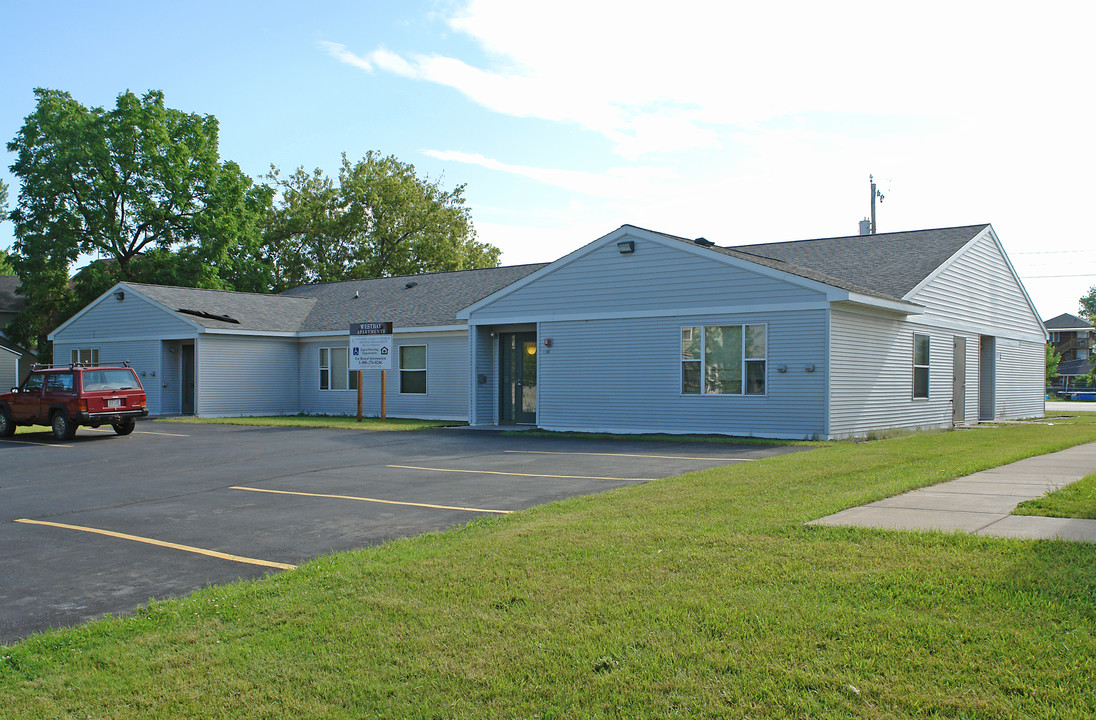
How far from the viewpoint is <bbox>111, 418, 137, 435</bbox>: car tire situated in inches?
→ 835

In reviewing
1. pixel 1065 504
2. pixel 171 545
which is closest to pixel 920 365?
pixel 1065 504

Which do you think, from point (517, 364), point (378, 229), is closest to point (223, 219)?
point (378, 229)

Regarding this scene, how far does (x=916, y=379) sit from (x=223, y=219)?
3272 centimetres

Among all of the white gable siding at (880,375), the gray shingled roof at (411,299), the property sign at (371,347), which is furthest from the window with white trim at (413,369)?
the white gable siding at (880,375)

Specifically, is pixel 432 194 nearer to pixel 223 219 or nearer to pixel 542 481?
pixel 223 219

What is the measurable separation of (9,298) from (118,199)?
1582 centimetres

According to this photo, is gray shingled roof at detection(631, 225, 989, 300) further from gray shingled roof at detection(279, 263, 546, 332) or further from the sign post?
the sign post

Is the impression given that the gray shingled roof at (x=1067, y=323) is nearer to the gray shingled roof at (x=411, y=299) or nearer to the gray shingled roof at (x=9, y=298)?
the gray shingled roof at (x=411, y=299)

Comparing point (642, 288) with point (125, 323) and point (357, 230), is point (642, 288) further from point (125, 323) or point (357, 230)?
point (357, 230)

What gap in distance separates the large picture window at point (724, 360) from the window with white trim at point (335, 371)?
1343 cm

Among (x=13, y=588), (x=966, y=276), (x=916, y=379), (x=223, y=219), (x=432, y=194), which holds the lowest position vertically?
(x=13, y=588)

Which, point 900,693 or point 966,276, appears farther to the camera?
point 966,276

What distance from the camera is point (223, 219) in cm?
4166

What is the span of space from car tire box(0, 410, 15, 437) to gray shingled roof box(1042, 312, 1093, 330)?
94416mm
